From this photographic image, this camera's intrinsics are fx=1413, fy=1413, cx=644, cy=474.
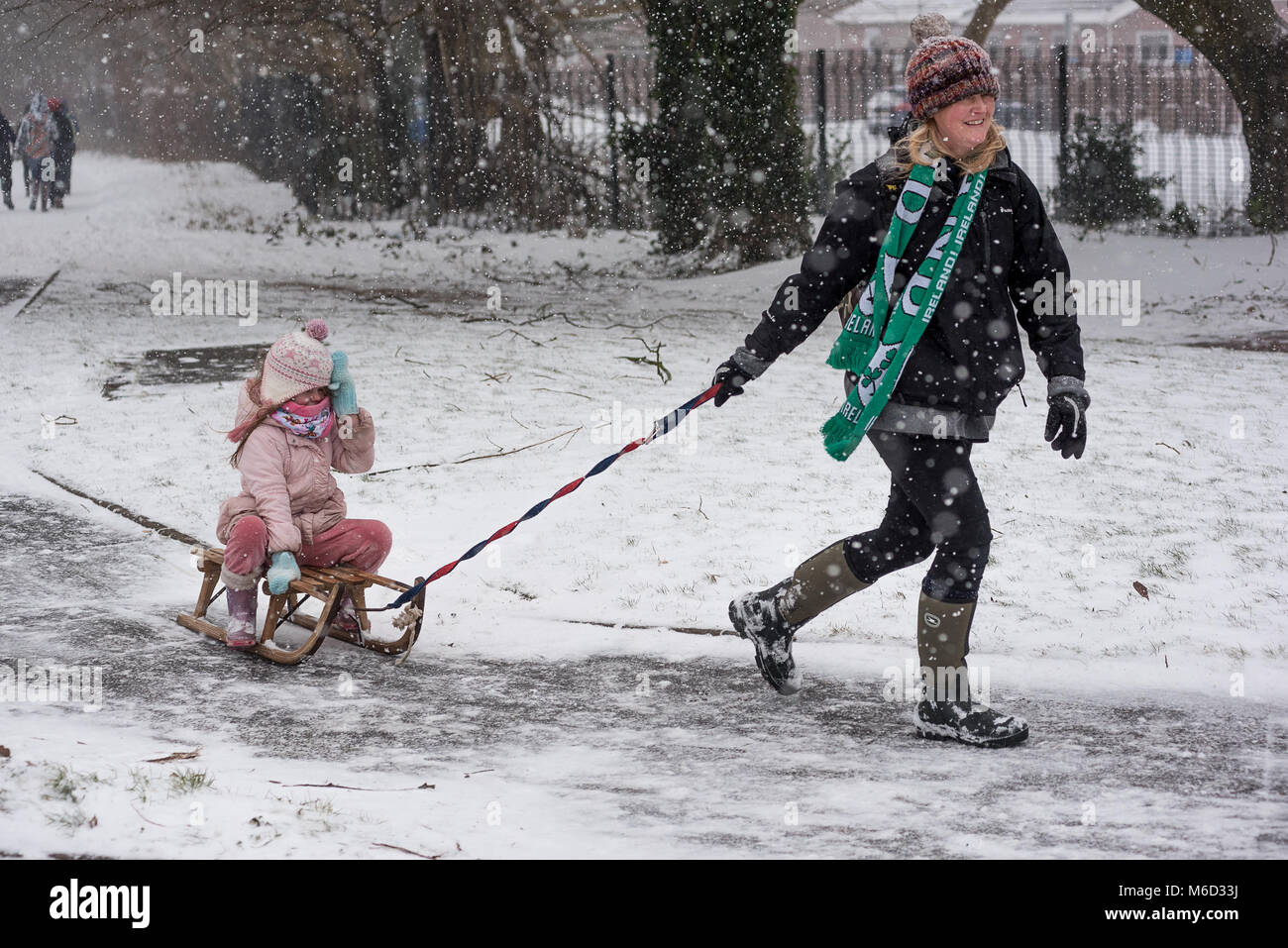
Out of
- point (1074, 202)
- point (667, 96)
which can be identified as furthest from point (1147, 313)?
point (667, 96)

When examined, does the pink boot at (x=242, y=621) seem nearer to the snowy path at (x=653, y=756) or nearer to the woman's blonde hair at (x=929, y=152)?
the snowy path at (x=653, y=756)

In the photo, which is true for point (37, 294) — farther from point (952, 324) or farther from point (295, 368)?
point (952, 324)

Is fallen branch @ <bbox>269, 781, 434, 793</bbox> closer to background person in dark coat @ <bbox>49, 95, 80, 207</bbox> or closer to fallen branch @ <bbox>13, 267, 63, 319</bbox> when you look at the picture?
fallen branch @ <bbox>13, 267, 63, 319</bbox>

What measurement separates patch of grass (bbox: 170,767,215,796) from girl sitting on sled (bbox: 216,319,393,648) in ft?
3.59

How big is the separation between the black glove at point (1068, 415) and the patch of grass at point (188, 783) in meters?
2.31

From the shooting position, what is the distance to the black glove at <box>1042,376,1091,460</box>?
12.1 feet

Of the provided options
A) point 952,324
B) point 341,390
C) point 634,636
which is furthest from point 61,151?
point 952,324

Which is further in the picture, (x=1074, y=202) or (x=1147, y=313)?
(x=1074, y=202)

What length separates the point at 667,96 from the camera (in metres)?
15.1

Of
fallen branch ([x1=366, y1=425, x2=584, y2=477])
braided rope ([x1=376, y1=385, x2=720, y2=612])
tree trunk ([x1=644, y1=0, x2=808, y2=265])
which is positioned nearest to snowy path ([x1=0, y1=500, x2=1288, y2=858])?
braided rope ([x1=376, y1=385, x2=720, y2=612])

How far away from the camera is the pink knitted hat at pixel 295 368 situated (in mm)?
4625

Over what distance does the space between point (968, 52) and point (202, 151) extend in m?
34.8

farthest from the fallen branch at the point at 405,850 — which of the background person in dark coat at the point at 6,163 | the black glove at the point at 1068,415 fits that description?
the background person in dark coat at the point at 6,163

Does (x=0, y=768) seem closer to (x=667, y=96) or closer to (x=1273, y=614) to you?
(x=1273, y=614)
